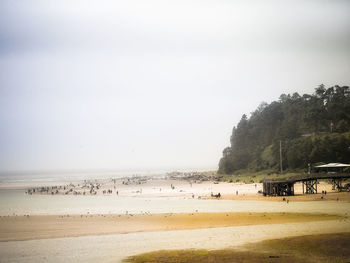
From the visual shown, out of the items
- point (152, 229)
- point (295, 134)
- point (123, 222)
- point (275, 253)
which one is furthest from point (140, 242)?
point (295, 134)

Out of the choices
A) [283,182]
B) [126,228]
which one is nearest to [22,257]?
[126,228]

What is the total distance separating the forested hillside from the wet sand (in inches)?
2267

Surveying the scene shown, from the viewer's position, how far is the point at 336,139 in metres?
88.9

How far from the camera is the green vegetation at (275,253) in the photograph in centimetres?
2011

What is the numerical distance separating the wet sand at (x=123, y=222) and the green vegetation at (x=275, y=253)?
9.20 meters

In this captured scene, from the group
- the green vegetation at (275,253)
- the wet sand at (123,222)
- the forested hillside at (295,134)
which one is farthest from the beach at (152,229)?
the forested hillside at (295,134)

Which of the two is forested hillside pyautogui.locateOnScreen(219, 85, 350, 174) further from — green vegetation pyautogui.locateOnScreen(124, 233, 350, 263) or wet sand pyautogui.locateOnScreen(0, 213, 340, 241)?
green vegetation pyautogui.locateOnScreen(124, 233, 350, 263)

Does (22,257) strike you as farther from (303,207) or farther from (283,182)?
(283,182)

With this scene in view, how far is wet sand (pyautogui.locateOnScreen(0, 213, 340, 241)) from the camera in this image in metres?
32.2

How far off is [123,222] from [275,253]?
1953 cm

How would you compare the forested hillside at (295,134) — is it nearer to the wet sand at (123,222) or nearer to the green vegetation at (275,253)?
the wet sand at (123,222)

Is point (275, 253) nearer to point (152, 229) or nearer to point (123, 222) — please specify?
point (152, 229)

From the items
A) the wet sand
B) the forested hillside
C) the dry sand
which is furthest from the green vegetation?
the forested hillside

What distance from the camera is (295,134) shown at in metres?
117
